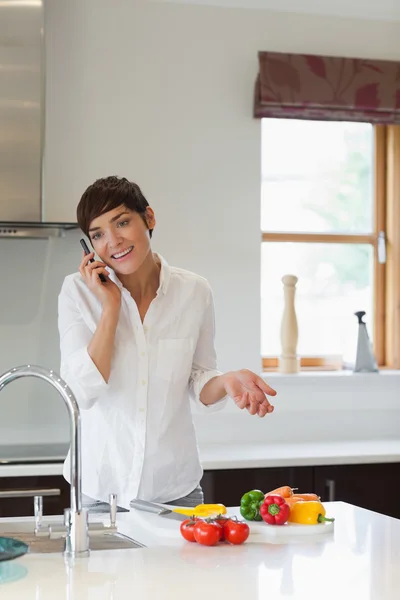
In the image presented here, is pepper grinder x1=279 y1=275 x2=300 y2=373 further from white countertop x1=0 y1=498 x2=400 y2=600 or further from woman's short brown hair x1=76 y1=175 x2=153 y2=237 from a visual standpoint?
white countertop x1=0 y1=498 x2=400 y2=600

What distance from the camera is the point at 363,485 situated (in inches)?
134

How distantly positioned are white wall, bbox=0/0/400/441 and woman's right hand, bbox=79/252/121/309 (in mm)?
1245

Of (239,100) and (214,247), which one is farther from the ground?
(239,100)

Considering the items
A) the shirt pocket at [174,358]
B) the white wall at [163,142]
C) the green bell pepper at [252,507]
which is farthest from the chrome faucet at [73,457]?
the white wall at [163,142]

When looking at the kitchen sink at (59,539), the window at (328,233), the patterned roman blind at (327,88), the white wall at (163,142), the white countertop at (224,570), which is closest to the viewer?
the white countertop at (224,570)

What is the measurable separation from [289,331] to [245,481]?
0.82m

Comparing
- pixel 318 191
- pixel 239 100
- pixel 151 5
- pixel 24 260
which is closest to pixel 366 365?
pixel 318 191

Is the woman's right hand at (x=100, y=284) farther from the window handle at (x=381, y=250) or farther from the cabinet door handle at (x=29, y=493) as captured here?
the window handle at (x=381, y=250)

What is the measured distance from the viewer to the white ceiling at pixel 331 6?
3.81 meters

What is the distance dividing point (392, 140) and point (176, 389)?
2.19 meters

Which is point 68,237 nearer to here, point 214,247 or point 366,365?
point 214,247

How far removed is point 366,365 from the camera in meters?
3.94

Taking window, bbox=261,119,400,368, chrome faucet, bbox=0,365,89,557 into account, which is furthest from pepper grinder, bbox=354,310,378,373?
chrome faucet, bbox=0,365,89,557

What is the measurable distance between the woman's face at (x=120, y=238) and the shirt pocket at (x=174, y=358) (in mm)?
226
